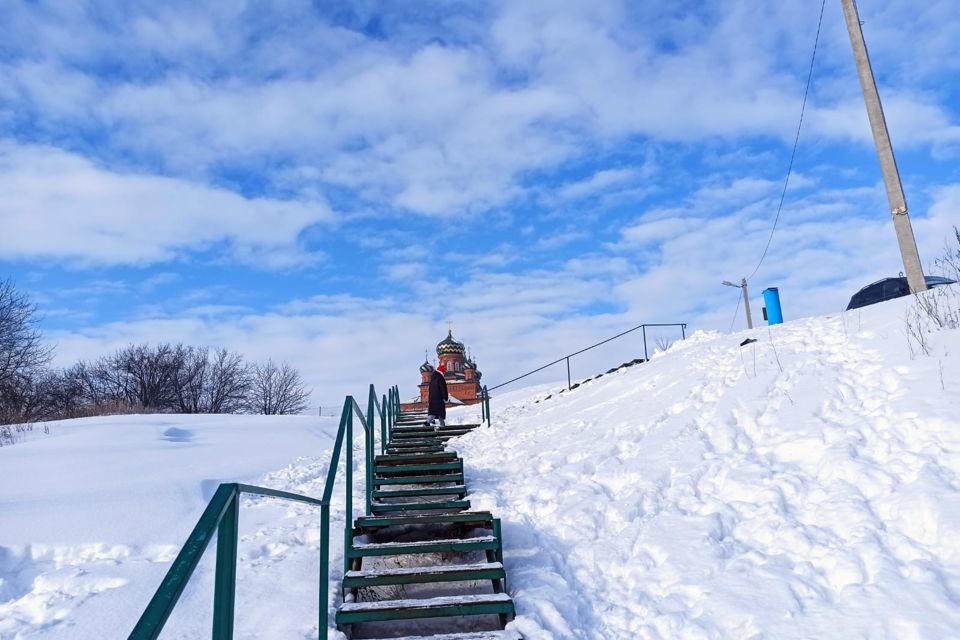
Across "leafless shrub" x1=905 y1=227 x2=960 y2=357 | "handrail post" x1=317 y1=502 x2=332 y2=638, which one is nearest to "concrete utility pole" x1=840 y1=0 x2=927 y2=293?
"leafless shrub" x1=905 y1=227 x2=960 y2=357

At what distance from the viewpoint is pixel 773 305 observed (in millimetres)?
15750

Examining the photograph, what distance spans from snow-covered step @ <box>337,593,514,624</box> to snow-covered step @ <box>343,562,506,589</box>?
32 cm

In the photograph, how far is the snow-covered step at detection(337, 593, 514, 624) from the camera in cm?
434

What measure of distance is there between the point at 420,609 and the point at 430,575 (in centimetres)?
48

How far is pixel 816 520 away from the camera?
495 cm

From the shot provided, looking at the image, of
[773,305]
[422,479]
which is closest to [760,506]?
[422,479]

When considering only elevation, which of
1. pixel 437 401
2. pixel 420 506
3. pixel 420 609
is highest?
pixel 437 401

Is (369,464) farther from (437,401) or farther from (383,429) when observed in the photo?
(437,401)

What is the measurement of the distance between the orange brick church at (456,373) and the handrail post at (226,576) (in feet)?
124

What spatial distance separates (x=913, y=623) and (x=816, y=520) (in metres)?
1.32

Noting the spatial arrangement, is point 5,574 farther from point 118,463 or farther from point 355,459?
point 355,459

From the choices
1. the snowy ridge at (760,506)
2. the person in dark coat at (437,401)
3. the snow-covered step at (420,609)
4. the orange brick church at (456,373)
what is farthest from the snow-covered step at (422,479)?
the orange brick church at (456,373)

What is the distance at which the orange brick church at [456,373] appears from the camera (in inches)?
1702

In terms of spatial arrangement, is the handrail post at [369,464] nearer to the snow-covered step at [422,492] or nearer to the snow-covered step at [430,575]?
the snow-covered step at [422,492]
